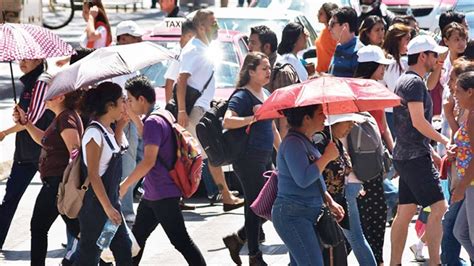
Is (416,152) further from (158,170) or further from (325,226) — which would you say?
(158,170)

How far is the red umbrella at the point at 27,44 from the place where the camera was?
33.1ft

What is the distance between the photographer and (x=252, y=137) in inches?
413

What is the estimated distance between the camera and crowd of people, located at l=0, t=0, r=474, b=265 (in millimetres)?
8461

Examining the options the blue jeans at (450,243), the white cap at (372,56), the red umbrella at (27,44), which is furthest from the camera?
the white cap at (372,56)

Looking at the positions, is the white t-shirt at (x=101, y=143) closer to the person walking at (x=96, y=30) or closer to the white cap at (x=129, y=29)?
the white cap at (x=129, y=29)

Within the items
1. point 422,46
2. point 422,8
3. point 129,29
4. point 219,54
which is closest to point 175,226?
point 422,46

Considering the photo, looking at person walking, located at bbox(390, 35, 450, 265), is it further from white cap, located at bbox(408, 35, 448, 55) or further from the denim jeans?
the denim jeans

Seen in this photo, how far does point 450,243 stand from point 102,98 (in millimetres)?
2887

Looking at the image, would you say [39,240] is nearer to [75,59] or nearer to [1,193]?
[75,59]

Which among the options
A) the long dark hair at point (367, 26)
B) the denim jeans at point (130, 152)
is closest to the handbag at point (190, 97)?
the denim jeans at point (130, 152)

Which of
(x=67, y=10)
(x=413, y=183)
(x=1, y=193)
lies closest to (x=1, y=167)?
(x=1, y=193)

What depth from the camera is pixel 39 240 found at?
10211 millimetres

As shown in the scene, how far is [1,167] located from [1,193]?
1.28m

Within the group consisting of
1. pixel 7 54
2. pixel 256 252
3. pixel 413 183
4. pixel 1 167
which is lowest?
pixel 1 167
